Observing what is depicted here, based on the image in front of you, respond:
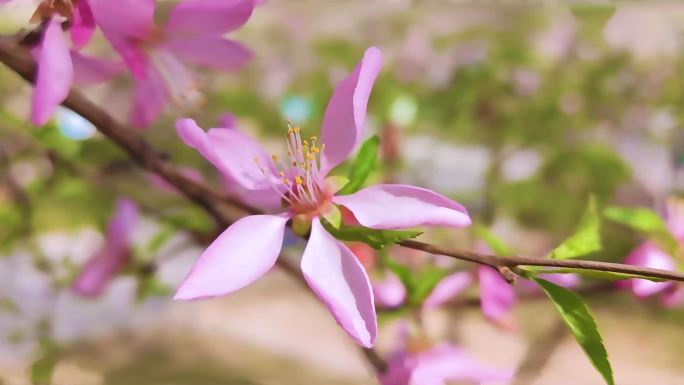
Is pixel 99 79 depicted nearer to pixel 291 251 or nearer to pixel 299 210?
pixel 299 210

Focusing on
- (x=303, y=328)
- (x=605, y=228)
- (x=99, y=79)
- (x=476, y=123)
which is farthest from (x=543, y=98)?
(x=99, y=79)

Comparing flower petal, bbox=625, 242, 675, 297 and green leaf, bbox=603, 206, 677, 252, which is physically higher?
green leaf, bbox=603, 206, 677, 252

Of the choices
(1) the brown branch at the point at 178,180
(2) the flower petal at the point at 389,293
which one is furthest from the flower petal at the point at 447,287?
(1) the brown branch at the point at 178,180

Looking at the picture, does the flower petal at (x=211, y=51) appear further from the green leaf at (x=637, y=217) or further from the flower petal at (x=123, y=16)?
the green leaf at (x=637, y=217)

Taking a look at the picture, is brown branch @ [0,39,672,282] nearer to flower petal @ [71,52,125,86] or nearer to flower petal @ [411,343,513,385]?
flower petal @ [71,52,125,86]

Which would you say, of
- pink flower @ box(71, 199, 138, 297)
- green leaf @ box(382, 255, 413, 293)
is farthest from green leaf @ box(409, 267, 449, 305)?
pink flower @ box(71, 199, 138, 297)

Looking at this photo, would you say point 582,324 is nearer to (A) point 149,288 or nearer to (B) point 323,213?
(B) point 323,213
